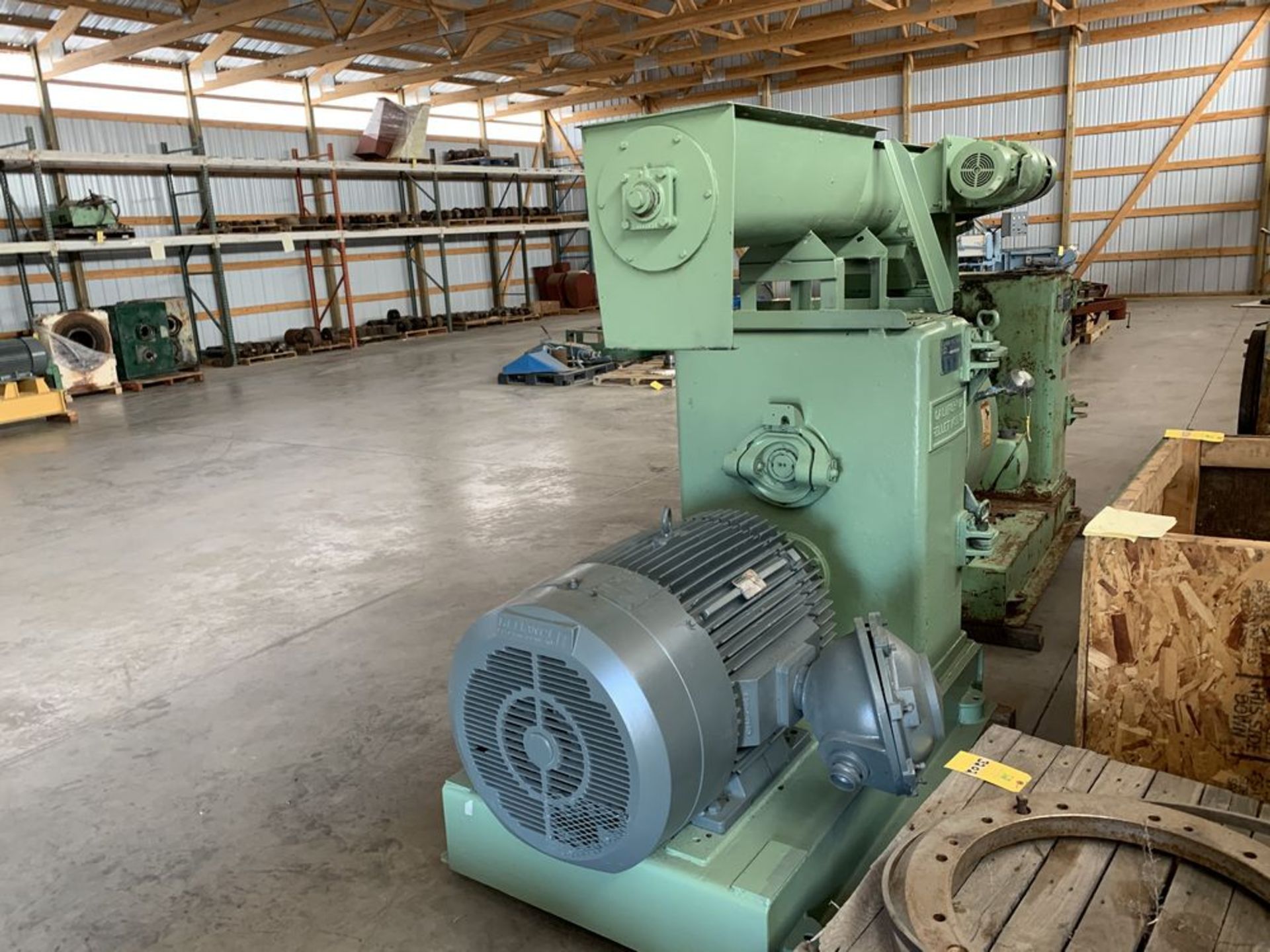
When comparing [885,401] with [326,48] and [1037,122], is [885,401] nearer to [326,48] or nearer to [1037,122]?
[326,48]

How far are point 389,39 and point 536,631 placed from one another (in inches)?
459

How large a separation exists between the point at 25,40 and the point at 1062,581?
13.0m

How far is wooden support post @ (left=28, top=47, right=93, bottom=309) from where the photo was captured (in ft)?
37.7

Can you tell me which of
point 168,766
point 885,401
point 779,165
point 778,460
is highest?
point 779,165

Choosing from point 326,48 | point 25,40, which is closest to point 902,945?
point 326,48

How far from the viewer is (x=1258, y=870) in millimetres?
1312

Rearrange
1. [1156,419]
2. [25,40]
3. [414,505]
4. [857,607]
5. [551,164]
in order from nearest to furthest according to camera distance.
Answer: [857,607]
[414,505]
[1156,419]
[25,40]
[551,164]

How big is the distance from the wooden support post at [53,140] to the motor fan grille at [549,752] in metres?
12.0

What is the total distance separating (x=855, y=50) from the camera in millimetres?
14852

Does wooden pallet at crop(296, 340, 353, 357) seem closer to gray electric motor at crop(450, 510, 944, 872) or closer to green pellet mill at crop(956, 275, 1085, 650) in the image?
green pellet mill at crop(956, 275, 1085, 650)

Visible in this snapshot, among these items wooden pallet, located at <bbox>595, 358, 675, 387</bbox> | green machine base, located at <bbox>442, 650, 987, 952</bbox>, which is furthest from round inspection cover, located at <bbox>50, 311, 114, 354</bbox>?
green machine base, located at <bbox>442, 650, 987, 952</bbox>

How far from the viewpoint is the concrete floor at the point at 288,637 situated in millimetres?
2109

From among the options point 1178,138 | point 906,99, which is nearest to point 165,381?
point 906,99

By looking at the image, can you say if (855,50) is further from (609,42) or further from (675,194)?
(675,194)
